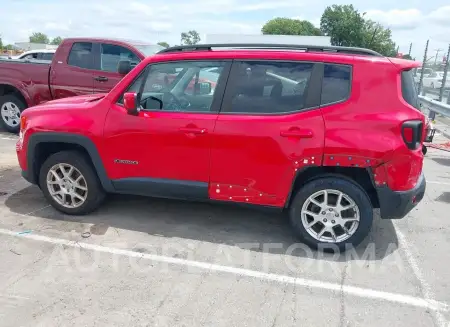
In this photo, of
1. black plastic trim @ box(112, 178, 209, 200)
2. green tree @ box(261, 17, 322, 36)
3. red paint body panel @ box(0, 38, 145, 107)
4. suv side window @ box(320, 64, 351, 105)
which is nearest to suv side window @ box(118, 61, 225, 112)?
black plastic trim @ box(112, 178, 209, 200)

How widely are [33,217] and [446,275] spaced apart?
13.6 ft

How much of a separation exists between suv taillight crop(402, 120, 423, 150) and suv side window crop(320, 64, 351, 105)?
0.55m

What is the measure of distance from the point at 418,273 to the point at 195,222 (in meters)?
2.22

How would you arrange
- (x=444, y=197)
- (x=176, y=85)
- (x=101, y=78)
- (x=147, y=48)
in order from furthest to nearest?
(x=147, y=48)
(x=101, y=78)
(x=444, y=197)
(x=176, y=85)

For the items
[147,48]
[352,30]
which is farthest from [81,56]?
[352,30]

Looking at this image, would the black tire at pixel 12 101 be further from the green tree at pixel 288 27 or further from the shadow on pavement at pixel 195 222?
the green tree at pixel 288 27

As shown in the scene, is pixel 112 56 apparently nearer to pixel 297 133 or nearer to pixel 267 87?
pixel 267 87

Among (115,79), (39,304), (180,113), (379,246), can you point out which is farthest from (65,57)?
(379,246)

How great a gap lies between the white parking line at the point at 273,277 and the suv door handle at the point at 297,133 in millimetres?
1212

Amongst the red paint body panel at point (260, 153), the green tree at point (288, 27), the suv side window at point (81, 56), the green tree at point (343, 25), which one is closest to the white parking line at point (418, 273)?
the red paint body panel at point (260, 153)

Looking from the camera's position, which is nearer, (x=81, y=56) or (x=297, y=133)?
(x=297, y=133)

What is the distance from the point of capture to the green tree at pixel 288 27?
7944 cm

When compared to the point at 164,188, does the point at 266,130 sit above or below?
above

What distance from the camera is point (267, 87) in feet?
12.1
